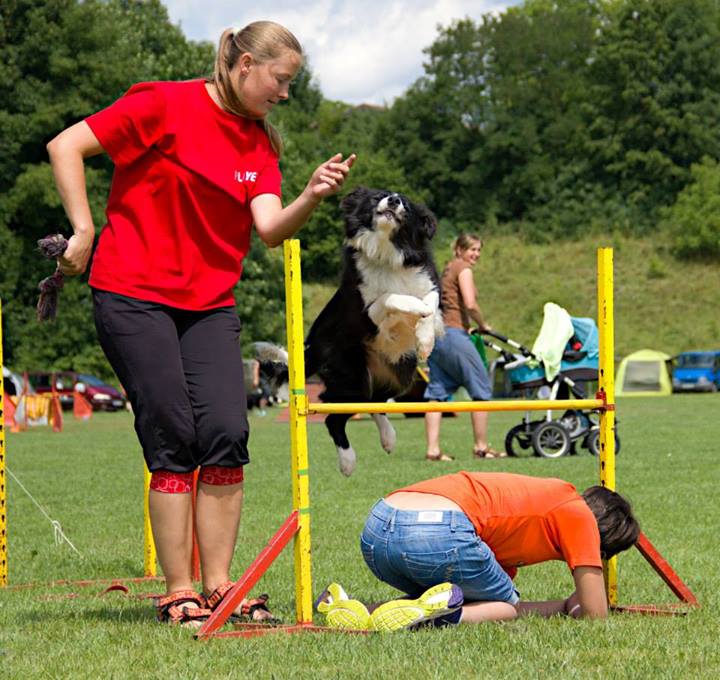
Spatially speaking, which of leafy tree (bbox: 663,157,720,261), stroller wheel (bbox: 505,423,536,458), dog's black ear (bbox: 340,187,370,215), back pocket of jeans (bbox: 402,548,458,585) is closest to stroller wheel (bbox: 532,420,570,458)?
stroller wheel (bbox: 505,423,536,458)

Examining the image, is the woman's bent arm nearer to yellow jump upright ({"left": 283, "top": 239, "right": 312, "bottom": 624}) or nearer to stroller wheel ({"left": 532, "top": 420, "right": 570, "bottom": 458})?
yellow jump upright ({"left": 283, "top": 239, "right": 312, "bottom": 624})

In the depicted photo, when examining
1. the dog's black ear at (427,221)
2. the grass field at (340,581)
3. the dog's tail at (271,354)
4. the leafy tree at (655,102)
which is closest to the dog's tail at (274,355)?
the dog's tail at (271,354)

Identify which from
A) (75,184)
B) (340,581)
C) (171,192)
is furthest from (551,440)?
(75,184)

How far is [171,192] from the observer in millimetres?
3742

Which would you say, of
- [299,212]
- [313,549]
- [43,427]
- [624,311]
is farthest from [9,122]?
[299,212]

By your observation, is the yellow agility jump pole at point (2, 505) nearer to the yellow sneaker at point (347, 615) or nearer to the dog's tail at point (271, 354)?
the dog's tail at point (271, 354)

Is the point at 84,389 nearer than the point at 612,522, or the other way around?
the point at 612,522

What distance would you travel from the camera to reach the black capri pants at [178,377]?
12.2 ft

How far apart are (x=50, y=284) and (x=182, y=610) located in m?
1.23

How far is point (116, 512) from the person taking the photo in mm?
8172

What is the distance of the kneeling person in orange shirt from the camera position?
3754 millimetres

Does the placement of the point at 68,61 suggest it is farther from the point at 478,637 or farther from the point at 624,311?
the point at 478,637

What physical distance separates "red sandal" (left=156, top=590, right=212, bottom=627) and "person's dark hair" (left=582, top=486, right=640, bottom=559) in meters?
1.40

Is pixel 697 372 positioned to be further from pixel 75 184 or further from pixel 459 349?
pixel 75 184
